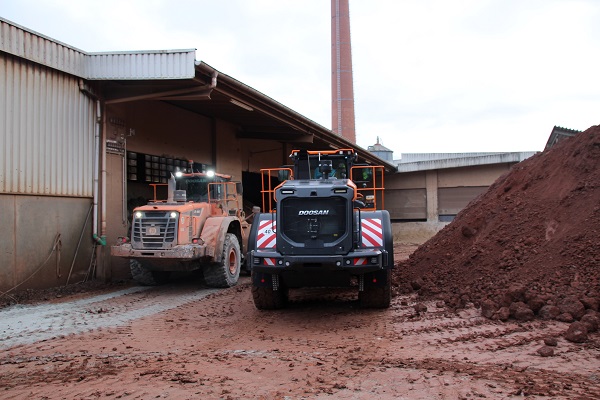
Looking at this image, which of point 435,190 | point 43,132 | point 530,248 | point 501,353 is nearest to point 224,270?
point 43,132

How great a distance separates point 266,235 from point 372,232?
1682 millimetres

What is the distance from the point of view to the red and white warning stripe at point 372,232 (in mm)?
8062

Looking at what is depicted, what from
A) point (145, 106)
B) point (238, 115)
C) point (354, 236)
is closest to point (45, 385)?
point (354, 236)

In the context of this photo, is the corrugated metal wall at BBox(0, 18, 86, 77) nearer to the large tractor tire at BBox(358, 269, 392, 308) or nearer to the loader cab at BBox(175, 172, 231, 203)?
the loader cab at BBox(175, 172, 231, 203)

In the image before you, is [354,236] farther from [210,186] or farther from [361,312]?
[210,186]

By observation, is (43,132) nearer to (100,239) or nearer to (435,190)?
(100,239)

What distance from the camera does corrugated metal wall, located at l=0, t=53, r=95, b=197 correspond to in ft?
34.1

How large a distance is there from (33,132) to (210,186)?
3993 mm

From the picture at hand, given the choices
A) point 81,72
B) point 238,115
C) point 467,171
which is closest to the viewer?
point 81,72

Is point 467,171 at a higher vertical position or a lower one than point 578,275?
higher

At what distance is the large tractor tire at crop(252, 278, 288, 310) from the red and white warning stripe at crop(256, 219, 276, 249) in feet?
2.44

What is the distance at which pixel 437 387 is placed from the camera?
4707 mm

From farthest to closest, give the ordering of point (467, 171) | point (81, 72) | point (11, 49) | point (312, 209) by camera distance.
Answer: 1. point (467, 171)
2. point (81, 72)
3. point (11, 49)
4. point (312, 209)

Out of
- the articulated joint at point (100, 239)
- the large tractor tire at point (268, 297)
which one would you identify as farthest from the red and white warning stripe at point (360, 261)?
the articulated joint at point (100, 239)
